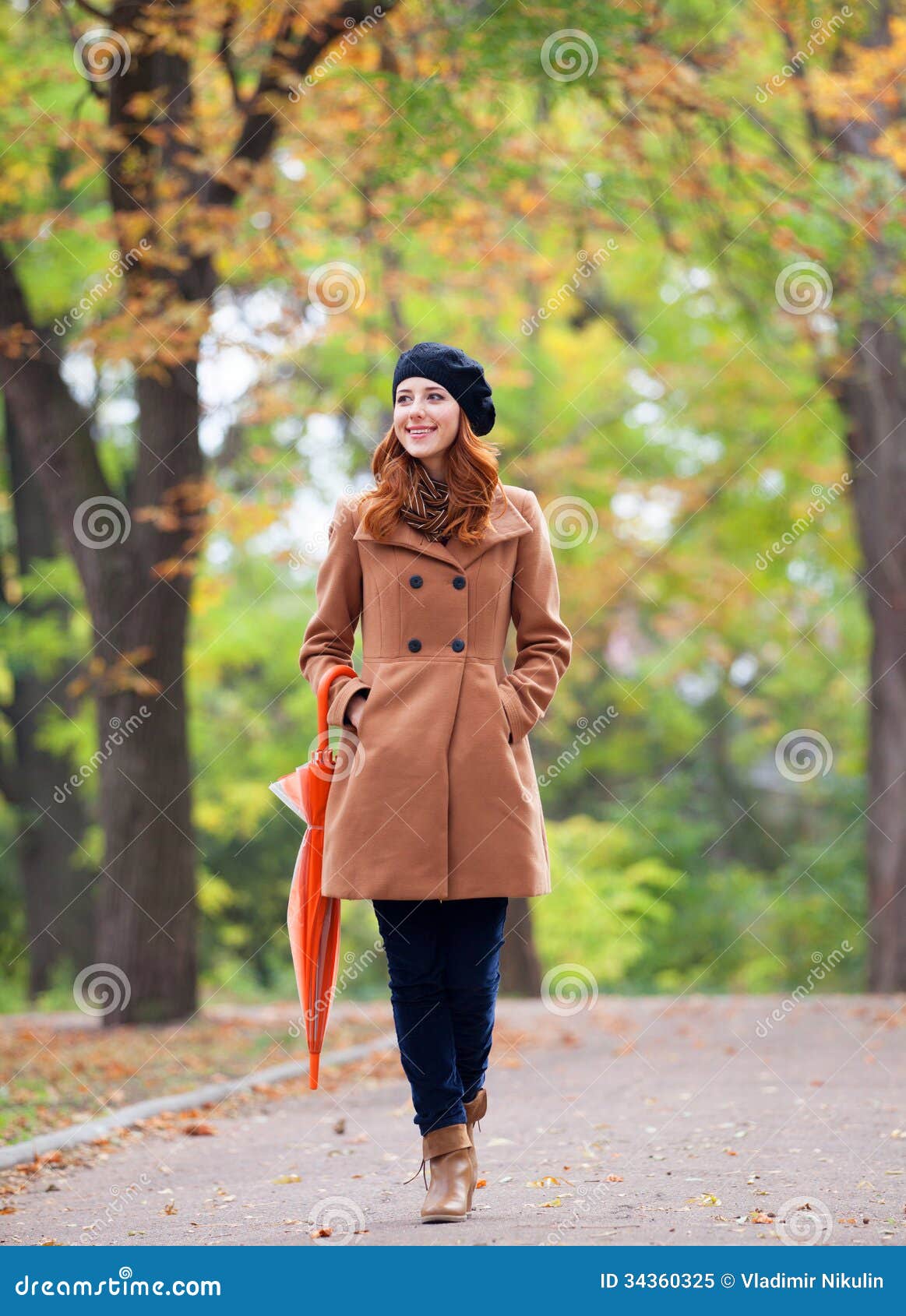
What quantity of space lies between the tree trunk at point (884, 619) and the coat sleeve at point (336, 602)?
30.6 feet

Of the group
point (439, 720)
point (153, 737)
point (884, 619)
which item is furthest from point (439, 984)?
point (884, 619)

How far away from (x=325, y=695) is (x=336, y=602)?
284 millimetres

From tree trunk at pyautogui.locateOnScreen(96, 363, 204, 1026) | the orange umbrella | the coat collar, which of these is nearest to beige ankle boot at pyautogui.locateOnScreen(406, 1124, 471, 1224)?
the orange umbrella

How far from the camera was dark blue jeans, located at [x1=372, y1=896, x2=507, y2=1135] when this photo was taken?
405 centimetres

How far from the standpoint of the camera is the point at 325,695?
421 cm

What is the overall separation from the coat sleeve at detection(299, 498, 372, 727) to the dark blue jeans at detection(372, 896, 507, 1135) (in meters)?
0.71

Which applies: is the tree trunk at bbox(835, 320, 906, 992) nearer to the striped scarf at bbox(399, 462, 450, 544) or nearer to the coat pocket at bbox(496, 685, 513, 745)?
the striped scarf at bbox(399, 462, 450, 544)

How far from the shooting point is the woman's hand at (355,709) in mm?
4148

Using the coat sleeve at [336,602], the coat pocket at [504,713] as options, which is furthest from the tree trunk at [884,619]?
the coat pocket at [504,713]

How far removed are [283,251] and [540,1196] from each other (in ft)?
25.0

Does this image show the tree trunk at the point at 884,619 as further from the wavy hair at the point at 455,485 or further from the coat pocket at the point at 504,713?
the coat pocket at the point at 504,713

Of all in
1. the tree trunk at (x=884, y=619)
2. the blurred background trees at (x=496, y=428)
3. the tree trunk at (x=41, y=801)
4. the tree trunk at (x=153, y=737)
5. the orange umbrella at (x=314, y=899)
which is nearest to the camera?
the orange umbrella at (x=314, y=899)

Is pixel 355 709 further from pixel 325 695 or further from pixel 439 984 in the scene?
pixel 439 984
